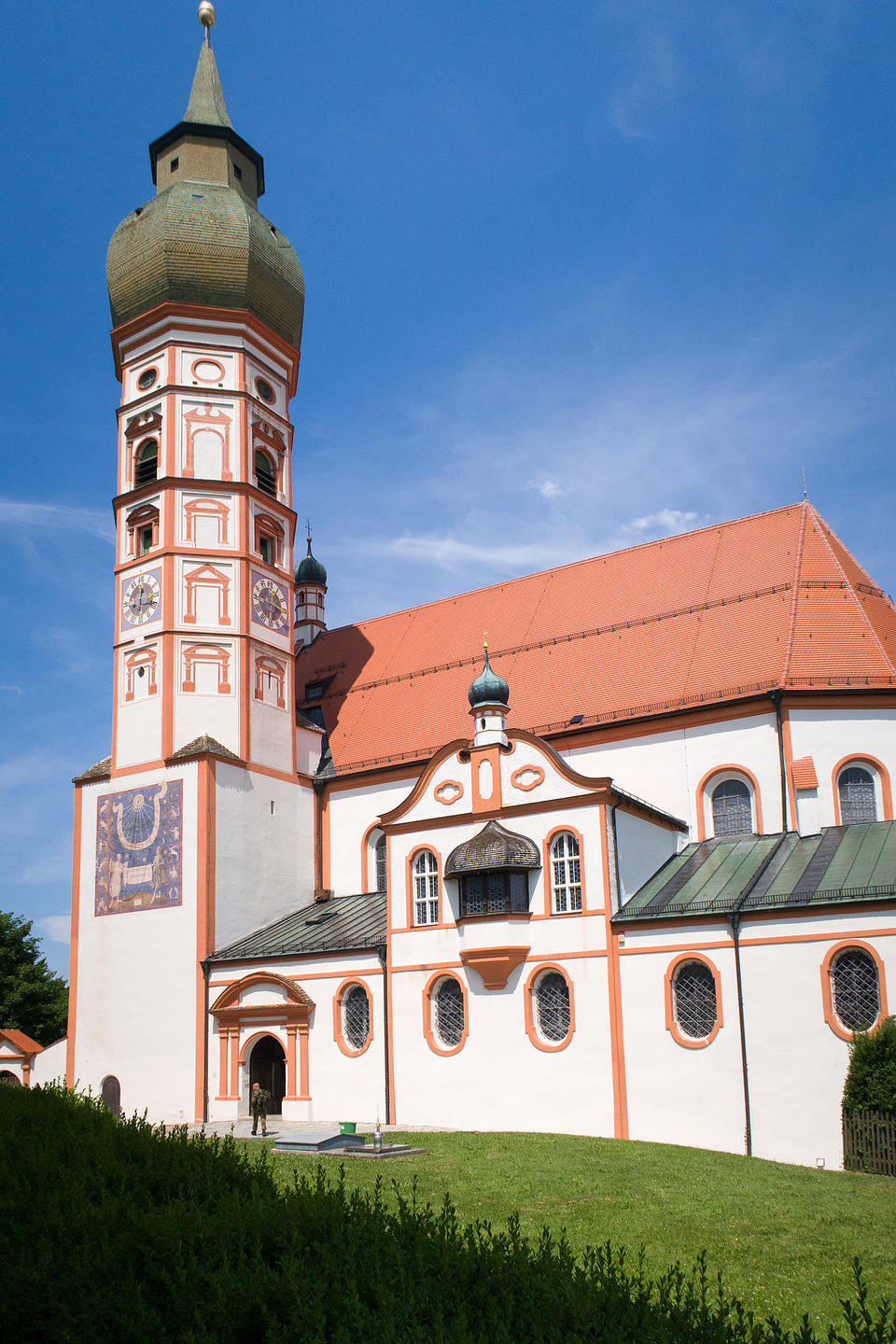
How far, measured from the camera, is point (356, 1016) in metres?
28.1

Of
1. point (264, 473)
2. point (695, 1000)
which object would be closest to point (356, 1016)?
point (695, 1000)

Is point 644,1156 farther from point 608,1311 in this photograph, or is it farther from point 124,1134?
point 608,1311

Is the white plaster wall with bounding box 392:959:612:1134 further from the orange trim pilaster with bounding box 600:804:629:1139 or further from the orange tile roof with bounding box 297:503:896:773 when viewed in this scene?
the orange tile roof with bounding box 297:503:896:773

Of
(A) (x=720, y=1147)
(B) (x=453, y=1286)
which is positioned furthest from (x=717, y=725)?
(B) (x=453, y=1286)

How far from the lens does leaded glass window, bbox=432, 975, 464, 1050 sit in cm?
2597

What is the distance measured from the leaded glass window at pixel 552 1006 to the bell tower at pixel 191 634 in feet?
31.2

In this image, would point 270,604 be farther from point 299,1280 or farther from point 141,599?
point 299,1280

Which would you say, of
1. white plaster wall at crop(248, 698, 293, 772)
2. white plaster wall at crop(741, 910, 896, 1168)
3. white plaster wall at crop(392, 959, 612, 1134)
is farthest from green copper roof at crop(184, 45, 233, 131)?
white plaster wall at crop(741, 910, 896, 1168)

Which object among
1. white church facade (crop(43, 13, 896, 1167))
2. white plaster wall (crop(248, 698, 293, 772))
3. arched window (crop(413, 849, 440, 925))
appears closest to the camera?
white church facade (crop(43, 13, 896, 1167))

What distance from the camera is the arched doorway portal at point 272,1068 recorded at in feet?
97.6

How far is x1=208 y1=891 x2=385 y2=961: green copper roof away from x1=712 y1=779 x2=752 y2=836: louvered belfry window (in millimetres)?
8312

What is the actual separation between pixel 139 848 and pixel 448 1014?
34.4 feet

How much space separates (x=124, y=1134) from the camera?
11.2m

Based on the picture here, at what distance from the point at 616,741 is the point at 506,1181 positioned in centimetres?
1491
